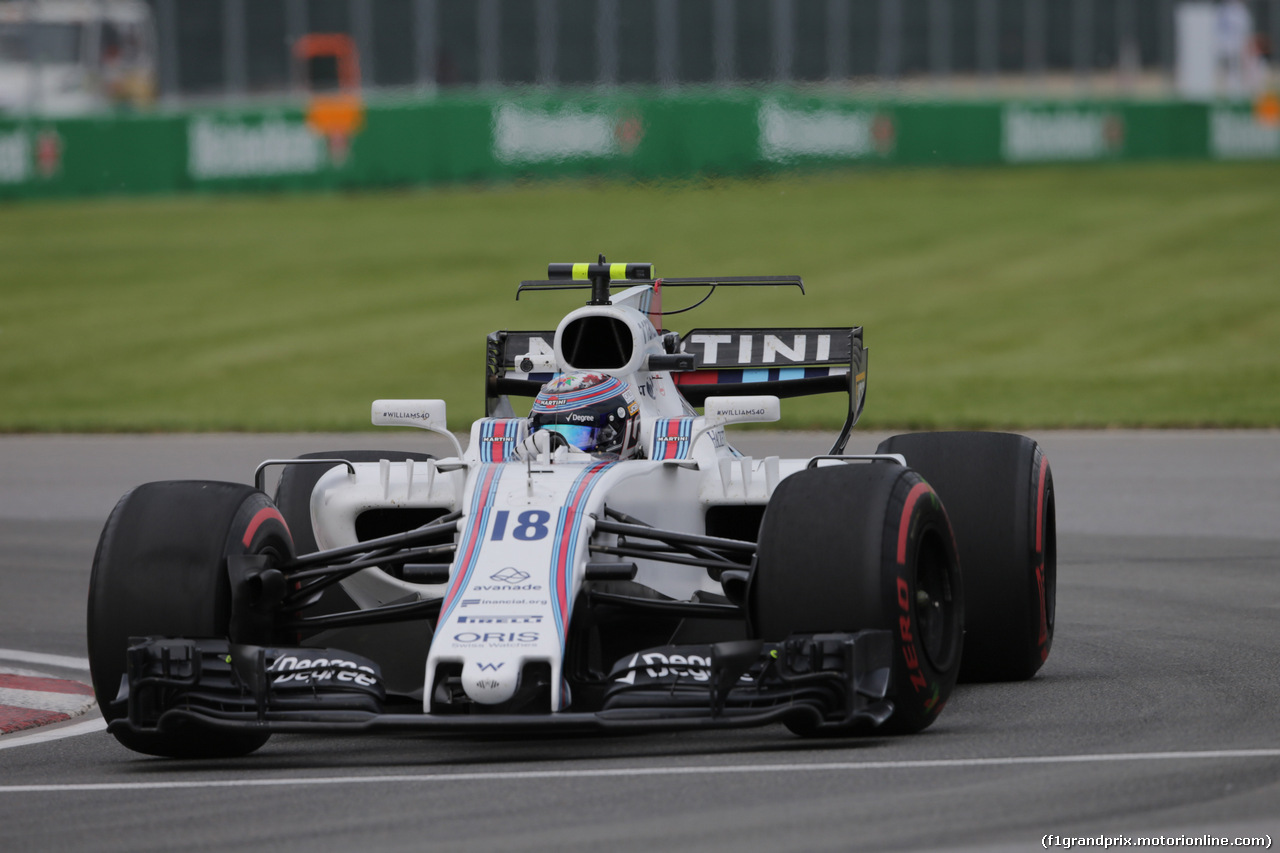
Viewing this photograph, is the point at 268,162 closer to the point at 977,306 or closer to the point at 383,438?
the point at 977,306

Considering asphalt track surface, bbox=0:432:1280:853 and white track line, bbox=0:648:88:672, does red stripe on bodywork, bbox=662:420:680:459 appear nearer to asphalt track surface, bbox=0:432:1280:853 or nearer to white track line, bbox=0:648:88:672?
asphalt track surface, bbox=0:432:1280:853

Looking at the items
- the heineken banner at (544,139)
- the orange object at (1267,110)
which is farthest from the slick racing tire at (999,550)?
the orange object at (1267,110)

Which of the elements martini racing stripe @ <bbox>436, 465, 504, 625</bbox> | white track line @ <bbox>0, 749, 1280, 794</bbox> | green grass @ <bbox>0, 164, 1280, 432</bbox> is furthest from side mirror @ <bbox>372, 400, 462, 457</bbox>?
green grass @ <bbox>0, 164, 1280, 432</bbox>

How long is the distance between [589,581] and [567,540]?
0.21 m

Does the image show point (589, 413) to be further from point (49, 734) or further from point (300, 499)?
point (49, 734)

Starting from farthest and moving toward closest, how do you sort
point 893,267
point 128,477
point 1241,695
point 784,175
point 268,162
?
1. point 268,162
2. point 893,267
3. point 784,175
4. point 128,477
5. point 1241,695

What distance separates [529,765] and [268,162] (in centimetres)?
3358

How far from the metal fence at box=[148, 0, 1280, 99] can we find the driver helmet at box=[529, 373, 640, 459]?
118 feet

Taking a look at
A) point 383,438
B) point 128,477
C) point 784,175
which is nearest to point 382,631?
point 128,477

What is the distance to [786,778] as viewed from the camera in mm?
6516

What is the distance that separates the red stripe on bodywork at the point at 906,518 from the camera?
23.4 ft

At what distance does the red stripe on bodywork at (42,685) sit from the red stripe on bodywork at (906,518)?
12.7 ft

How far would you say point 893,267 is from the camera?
99.6ft

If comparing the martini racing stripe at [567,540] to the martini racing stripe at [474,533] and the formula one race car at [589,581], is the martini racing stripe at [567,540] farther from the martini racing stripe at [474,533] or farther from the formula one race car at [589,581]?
the martini racing stripe at [474,533]
